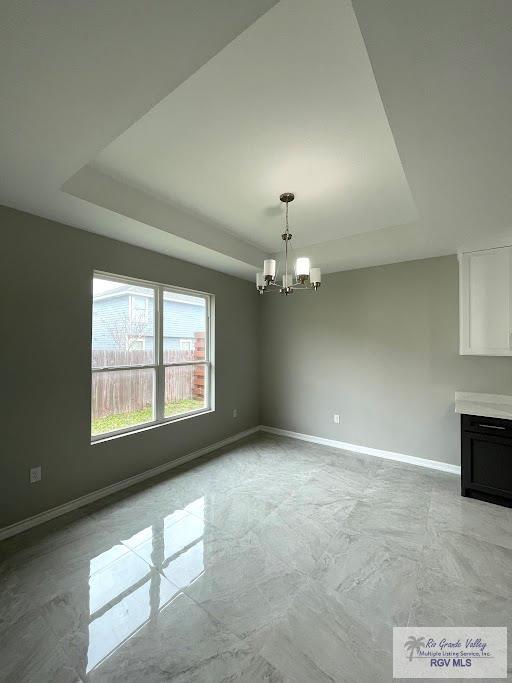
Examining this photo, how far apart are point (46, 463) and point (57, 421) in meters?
0.35

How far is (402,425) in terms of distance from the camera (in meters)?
3.83

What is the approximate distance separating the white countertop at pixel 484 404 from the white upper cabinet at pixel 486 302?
0.54 meters

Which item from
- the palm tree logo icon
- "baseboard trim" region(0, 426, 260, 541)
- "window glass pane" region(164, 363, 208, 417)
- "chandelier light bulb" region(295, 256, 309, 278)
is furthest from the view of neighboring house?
the palm tree logo icon

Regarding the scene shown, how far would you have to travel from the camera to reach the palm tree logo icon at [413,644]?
1.48m

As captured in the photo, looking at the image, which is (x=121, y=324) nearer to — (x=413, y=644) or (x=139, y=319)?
(x=139, y=319)

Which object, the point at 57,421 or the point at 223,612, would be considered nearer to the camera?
the point at 223,612

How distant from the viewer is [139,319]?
11.1 ft

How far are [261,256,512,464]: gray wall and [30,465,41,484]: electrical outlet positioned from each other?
327 cm

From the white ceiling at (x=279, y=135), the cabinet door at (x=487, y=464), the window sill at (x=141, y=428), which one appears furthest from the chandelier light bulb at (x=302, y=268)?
the window sill at (x=141, y=428)

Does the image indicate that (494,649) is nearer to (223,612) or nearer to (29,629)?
(223,612)

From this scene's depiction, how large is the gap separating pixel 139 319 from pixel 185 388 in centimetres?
113

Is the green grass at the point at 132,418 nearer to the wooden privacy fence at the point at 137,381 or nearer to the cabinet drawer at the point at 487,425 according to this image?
the wooden privacy fence at the point at 137,381

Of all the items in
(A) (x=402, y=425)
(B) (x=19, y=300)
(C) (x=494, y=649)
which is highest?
(B) (x=19, y=300)

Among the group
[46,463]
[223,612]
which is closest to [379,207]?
[223,612]
